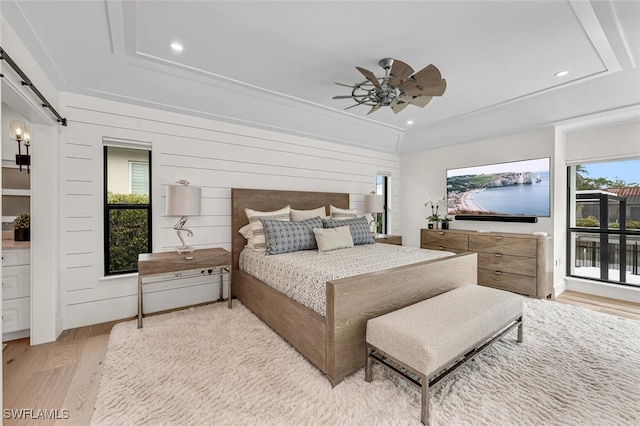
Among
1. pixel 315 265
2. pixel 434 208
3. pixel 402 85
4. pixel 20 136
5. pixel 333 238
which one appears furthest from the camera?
pixel 434 208

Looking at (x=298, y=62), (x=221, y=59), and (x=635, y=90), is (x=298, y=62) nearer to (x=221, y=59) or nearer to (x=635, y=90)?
(x=221, y=59)

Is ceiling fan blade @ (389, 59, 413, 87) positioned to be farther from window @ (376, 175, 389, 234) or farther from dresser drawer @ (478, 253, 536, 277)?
window @ (376, 175, 389, 234)

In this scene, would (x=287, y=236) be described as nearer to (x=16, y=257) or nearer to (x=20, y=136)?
(x=16, y=257)

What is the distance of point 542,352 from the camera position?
2.37 meters

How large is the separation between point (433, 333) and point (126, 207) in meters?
3.37

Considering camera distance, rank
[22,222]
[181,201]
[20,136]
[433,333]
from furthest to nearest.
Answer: [181,201]
[20,136]
[22,222]
[433,333]

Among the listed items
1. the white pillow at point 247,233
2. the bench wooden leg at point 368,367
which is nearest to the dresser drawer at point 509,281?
the bench wooden leg at point 368,367

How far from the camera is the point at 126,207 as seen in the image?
10.4 feet

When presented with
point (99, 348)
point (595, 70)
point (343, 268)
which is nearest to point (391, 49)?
point (343, 268)

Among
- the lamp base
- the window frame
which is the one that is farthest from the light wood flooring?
the lamp base

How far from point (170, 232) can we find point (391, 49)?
10.1ft

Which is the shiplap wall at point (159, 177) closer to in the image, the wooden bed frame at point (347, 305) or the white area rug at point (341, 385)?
the white area rug at point (341, 385)

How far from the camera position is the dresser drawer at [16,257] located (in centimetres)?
248

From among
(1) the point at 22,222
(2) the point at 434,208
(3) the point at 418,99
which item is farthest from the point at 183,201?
(2) the point at 434,208
